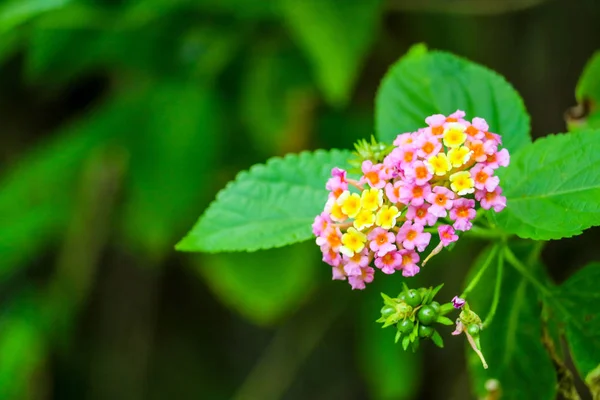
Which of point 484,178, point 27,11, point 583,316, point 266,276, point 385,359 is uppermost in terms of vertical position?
point 27,11

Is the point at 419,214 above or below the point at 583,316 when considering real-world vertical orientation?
above

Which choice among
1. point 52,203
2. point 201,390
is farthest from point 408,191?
point 201,390

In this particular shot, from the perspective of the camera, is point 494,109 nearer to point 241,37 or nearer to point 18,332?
point 241,37

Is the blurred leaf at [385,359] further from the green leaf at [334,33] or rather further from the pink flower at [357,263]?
the pink flower at [357,263]

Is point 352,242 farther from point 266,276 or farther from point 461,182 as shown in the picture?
point 266,276

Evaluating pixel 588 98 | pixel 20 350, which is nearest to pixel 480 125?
pixel 588 98
